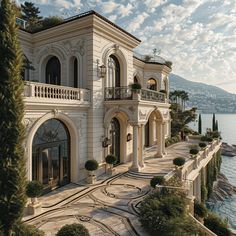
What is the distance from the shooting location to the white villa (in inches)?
470

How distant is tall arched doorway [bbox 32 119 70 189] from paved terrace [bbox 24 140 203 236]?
81 centimetres

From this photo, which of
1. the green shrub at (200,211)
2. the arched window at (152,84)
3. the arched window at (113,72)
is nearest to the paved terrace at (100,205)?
the green shrub at (200,211)

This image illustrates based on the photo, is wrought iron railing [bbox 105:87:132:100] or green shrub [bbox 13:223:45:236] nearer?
green shrub [bbox 13:223:45:236]

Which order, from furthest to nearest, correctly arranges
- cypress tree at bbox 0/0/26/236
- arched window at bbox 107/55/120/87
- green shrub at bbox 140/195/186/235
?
arched window at bbox 107/55/120/87, green shrub at bbox 140/195/186/235, cypress tree at bbox 0/0/26/236

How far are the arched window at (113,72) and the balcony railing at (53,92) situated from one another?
3249mm

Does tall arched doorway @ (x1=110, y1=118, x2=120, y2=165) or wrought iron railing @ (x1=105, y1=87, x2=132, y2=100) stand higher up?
wrought iron railing @ (x1=105, y1=87, x2=132, y2=100)

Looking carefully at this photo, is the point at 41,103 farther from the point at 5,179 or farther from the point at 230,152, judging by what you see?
the point at 230,152

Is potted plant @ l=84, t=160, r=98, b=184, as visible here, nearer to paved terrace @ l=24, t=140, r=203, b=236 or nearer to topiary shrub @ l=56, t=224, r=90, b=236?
paved terrace @ l=24, t=140, r=203, b=236

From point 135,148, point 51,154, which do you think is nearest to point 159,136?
point 135,148

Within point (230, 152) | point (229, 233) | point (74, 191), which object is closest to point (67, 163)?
point (74, 191)

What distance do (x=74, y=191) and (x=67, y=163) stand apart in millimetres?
2200

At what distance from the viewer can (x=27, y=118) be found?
10594 mm

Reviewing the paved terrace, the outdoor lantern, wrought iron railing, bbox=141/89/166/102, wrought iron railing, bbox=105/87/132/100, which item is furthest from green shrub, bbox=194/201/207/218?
the outdoor lantern

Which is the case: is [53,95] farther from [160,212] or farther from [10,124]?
[160,212]
